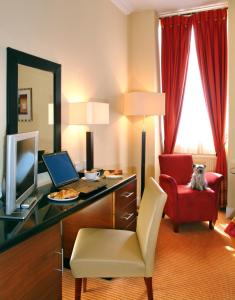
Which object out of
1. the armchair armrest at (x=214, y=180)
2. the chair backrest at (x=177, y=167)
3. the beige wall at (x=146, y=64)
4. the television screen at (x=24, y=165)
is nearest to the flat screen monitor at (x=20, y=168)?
the television screen at (x=24, y=165)

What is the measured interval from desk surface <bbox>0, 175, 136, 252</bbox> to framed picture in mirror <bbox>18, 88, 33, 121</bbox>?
0.60 meters

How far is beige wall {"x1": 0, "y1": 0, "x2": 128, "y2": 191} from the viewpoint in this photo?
2.17 metres

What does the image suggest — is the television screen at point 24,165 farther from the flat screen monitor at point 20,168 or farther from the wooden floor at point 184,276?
the wooden floor at point 184,276

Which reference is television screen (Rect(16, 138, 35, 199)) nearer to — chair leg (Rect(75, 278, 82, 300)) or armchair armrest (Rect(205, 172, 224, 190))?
chair leg (Rect(75, 278, 82, 300))

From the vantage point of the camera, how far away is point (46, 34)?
8.16 ft

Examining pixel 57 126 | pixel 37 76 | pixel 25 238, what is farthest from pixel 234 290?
pixel 37 76

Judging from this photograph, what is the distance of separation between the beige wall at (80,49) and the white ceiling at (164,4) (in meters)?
0.12

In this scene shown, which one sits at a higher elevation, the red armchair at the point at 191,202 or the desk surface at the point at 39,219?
the desk surface at the point at 39,219

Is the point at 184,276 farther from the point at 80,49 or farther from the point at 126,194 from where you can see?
the point at 80,49

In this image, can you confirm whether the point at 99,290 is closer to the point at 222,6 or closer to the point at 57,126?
the point at 57,126

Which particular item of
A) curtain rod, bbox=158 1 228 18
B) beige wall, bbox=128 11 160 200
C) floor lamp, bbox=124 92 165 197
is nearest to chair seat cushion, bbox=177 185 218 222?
beige wall, bbox=128 11 160 200

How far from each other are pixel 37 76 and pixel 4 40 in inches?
16.6

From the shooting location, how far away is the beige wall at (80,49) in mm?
2166

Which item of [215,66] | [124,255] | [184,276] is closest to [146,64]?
[215,66]
